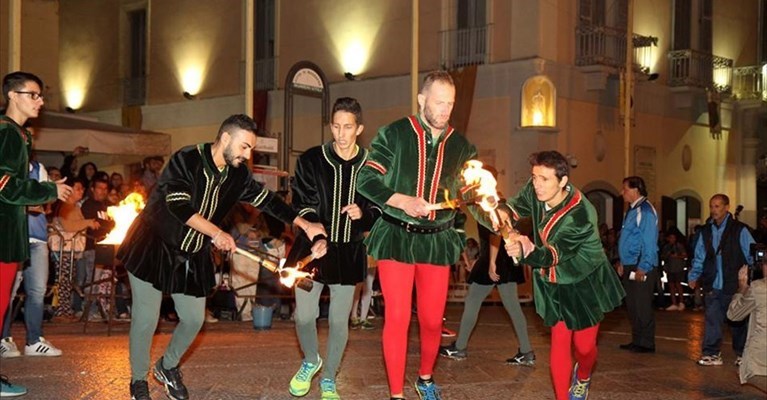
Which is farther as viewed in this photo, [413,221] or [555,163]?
[555,163]

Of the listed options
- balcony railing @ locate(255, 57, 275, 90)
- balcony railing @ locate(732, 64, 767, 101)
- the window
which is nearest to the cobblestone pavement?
balcony railing @ locate(255, 57, 275, 90)

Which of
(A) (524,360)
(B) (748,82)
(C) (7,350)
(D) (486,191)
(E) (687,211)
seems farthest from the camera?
(B) (748,82)

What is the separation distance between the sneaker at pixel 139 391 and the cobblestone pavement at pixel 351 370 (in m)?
0.51

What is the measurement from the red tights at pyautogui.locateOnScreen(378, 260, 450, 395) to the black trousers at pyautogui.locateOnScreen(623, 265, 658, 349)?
4933mm

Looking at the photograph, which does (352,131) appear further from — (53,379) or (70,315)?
(70,315)

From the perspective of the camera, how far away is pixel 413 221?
709 cm

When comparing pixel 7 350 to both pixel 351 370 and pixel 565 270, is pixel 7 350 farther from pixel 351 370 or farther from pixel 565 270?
pixel 565 270

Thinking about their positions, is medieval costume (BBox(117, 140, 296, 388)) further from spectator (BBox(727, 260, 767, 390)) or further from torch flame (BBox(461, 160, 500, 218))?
spectator (BBox(727, 260, 767, 390))

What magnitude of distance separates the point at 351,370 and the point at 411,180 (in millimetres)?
2844

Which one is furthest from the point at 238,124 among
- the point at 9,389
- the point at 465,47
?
the point at 465,47

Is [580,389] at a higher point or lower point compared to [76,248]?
lower

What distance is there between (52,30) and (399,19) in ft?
25.0

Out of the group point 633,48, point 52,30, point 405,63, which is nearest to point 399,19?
point 405,63

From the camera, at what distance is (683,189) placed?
28516mm
